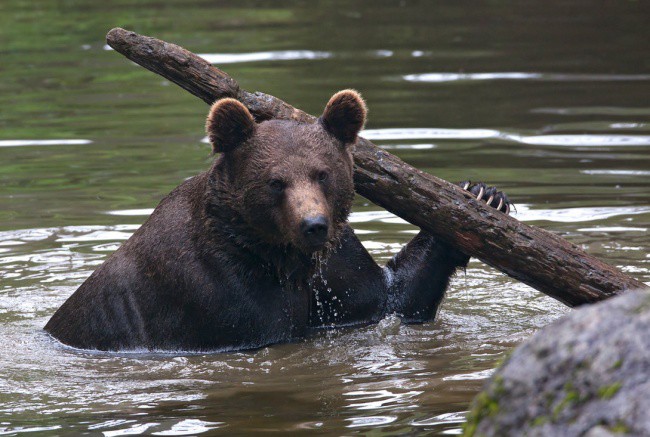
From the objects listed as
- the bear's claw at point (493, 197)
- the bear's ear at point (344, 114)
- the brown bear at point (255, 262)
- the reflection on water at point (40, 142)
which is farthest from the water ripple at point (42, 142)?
the bear's claw at point (493, 197)

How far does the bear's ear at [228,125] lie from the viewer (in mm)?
6652

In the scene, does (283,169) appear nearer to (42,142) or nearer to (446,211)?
(446,211)

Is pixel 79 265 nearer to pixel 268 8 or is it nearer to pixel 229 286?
pixel 229 286

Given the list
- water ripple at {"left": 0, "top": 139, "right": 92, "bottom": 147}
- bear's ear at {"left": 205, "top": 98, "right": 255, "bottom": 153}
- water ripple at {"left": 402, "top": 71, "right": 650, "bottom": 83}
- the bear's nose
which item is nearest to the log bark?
bear's ear at {"left": 205, "top": 98, "right": 255, "bottom": 153}

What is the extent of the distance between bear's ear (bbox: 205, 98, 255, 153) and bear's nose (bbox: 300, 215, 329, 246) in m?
0.82

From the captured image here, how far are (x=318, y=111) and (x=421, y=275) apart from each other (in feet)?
23.8

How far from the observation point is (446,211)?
6848mm

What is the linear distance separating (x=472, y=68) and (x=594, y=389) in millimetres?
14078

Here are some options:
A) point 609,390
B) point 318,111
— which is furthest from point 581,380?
point 318,111

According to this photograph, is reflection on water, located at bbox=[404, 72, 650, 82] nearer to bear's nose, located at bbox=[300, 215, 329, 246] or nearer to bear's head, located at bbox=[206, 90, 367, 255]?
bear's head, located at bbox=[206, 90, 367, 255]

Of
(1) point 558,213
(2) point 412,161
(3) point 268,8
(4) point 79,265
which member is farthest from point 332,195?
(3) point 268,8

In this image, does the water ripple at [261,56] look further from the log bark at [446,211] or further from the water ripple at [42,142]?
the log bark at [446,211]

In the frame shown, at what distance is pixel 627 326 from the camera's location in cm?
338

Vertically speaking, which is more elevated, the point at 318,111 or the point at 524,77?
the point at 524,77
